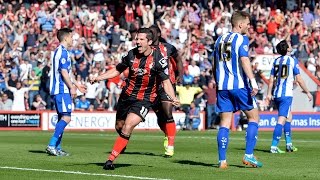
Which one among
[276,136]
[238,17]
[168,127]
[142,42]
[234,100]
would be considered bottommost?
[276,136]

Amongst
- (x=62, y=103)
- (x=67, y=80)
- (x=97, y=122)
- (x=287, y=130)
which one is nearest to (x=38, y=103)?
(x=97, y=122)

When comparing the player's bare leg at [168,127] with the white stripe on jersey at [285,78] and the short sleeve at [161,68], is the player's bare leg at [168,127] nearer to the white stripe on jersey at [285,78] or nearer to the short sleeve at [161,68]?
the short sleeve at [161,68]

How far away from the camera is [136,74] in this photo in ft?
49.0

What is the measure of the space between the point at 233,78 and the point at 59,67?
4.62 m

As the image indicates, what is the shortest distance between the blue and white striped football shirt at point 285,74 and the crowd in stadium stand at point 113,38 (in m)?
14.8

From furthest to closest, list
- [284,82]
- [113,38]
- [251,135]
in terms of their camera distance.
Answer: [113,38], [284,82], [251,135]

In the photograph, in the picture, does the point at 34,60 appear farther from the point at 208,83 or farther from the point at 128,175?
the point at 128,175

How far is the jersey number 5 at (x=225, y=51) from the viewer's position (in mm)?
14727

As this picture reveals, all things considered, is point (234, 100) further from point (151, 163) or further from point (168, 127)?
point (168, 127)

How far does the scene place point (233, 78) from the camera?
48.3 feet

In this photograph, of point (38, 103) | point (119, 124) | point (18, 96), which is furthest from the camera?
point (38, 103)

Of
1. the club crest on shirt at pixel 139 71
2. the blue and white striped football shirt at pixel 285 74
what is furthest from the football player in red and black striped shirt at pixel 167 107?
the blue and white striped football shirt at pixel 285 74

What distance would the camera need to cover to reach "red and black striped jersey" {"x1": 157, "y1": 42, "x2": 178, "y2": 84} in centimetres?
1798

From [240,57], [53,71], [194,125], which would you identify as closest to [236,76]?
[240,57]
